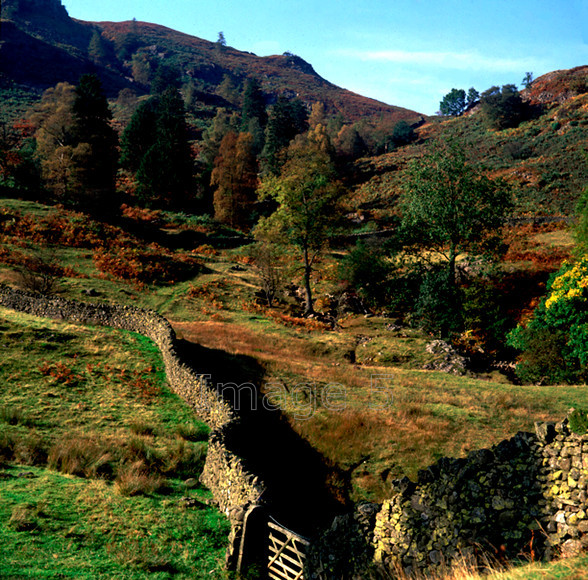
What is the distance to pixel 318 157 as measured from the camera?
120 feet

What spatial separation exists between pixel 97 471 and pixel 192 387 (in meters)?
5.94

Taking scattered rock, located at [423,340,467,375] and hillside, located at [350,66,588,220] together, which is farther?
hillside, located at [350,66,588,220]

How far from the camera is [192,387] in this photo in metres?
17.3

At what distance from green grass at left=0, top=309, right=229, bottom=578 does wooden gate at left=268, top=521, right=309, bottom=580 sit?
1.16 m

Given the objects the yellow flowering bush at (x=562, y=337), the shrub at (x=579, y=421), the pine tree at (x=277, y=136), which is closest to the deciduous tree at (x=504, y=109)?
→ the pine tree at (x=277, y=136)

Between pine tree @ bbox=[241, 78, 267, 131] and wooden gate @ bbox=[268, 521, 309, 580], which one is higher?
pine tree @ bbox=[241, 78, 267, 131]

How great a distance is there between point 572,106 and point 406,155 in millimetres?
33947

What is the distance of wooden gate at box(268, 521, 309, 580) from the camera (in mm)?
8250

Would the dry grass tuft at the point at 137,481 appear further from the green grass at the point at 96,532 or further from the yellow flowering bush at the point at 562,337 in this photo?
the yellow flowering bush at the point at 562,337

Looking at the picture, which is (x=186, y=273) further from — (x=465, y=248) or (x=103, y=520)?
(x=103, y=520)

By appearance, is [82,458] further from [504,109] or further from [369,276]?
[504,109]

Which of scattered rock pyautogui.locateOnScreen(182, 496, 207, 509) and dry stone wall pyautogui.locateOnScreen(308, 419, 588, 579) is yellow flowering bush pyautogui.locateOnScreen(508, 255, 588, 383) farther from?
scattered rock pyautogui.locateOnScreen(182, 496, 207, 509)

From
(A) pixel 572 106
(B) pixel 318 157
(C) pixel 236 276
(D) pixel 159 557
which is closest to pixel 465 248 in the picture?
(B) pixel 318 157

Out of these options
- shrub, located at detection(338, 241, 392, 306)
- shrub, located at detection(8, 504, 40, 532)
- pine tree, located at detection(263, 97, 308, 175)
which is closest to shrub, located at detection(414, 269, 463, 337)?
shrub, located at detection(338, 241, 392, 306)
